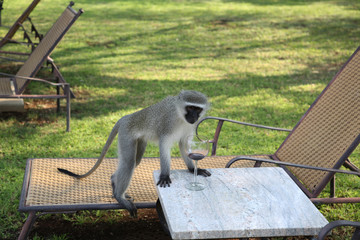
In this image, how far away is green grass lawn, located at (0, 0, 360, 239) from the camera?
17.0ft

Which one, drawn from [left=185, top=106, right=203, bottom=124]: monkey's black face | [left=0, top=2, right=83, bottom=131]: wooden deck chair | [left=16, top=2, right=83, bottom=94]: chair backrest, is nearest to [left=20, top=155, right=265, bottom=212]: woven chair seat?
[left=185, top=106, right=203, bottom=124]: monkey's black face

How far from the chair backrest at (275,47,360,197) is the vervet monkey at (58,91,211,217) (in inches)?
45.9

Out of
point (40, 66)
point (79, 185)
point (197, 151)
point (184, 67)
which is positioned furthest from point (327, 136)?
point (184, 67)

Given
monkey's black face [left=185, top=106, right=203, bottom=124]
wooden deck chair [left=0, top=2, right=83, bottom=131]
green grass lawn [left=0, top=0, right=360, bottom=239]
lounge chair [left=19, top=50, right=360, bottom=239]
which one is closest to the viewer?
monkey's black face [left=185, top=106, right=203, bottom=124]

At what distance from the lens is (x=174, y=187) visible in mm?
2701

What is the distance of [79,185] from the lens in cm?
350

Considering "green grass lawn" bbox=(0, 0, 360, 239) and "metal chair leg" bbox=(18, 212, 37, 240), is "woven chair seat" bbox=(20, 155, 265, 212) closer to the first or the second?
"metal chair leg" bbox=(18, 212, 37, 240)

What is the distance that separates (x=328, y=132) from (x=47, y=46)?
3827 millimetres

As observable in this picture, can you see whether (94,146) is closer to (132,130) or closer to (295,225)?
(132,130)

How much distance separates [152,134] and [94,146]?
6.91ft

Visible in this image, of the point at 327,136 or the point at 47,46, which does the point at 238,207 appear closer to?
the point at 327,136

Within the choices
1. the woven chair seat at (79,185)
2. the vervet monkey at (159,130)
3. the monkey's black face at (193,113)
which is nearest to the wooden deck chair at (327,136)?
the woven chair seat at (79,185)

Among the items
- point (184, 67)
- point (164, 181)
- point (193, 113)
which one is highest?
point (193, 113)

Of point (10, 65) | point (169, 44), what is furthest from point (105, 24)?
point (10, 65)
